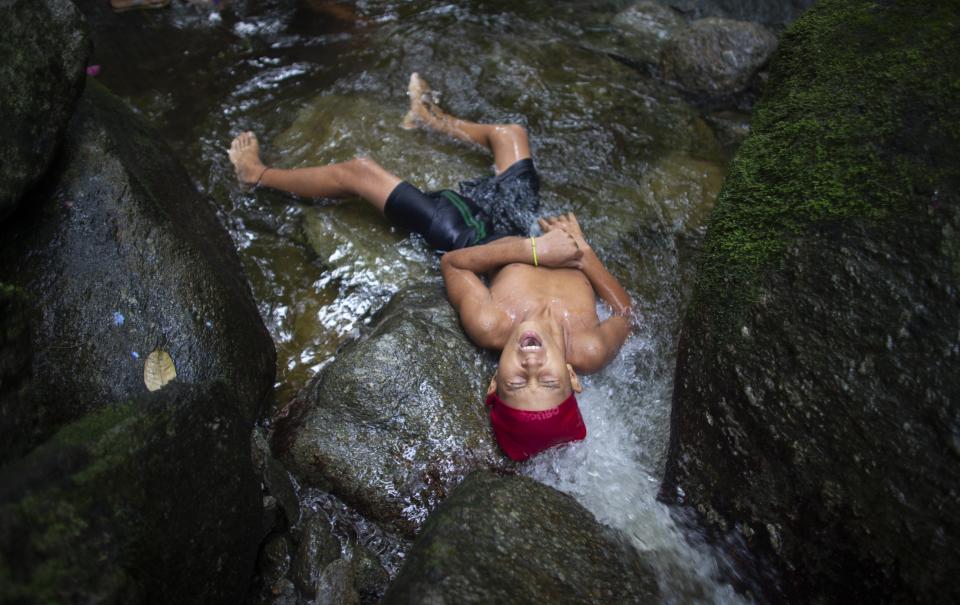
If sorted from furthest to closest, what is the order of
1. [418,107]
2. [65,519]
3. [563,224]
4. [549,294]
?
[418,107] < [563,224] < [549,294] < [65,519]

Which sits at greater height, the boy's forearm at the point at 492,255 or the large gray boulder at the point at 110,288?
the large gray boulder at the point at 110,288

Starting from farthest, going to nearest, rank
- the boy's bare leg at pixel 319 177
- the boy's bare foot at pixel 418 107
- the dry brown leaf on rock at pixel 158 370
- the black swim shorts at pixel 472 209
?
the boy's bare foot at pixel 418 107, the boy's bare leg at pixel 319 177, the black swim shorts at pixel 472 209, the dry brown leaf on rock at pixel 158 370

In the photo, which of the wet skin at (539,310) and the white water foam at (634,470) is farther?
the wet skin at (539,310)

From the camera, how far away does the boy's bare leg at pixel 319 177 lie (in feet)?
14.8

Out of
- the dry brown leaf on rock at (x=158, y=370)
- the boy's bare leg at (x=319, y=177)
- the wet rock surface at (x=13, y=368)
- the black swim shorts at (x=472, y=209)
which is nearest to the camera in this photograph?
the wet rock surface at (x=13, y=368)

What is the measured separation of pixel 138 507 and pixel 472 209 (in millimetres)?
3076

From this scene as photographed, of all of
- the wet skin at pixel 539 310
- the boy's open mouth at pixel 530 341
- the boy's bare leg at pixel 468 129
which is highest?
the boy's bare leg at pixel 468 129

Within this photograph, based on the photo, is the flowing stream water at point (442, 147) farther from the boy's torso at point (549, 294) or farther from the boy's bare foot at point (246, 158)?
the boy's torso at point (549, 294)

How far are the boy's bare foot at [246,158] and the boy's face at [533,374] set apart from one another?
2.85m

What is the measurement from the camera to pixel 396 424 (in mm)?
3490

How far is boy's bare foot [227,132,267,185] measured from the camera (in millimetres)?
4859

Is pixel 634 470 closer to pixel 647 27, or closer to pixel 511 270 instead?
pixel 511 270

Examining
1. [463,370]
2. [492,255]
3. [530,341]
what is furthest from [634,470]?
[492,255]

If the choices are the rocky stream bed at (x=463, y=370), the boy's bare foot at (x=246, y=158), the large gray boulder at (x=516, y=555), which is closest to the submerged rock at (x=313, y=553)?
the rocky stream bed at (x=463, y=370)
